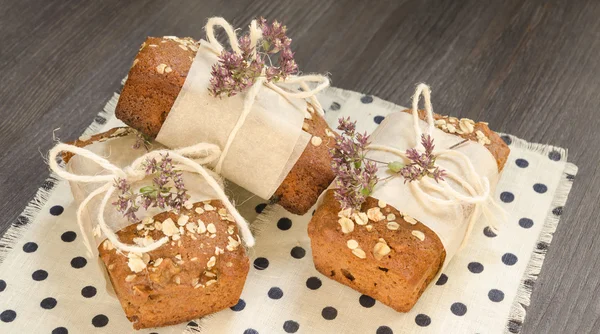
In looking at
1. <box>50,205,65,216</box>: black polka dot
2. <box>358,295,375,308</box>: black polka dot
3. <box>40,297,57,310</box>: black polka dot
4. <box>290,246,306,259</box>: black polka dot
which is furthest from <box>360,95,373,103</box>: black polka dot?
<box>40,297,57,310</box>: black polka dot

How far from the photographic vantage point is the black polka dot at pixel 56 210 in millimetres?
1838

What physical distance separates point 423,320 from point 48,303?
80 cm

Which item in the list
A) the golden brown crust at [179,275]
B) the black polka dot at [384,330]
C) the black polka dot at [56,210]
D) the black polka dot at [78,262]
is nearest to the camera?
the golden brown crust at [179,275]

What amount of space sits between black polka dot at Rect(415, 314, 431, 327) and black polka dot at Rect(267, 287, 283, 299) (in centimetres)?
30

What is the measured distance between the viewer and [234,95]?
1.64 meters

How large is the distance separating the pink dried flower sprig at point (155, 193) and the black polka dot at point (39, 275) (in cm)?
28

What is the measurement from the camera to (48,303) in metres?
1.66

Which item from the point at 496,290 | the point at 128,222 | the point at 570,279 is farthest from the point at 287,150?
the point at 570,279

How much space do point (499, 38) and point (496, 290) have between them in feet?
2.97

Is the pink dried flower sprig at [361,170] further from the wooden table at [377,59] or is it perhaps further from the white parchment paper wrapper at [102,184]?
the wooden table at [377,59]

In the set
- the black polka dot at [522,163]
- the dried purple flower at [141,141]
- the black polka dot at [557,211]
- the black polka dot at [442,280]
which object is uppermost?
the black polka dot at [522,163]

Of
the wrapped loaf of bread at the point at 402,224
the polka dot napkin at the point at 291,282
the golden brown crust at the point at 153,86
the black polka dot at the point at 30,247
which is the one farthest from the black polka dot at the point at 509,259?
the black polka dot at the point at 30,247

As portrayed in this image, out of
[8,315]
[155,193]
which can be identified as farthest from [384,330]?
[8,315]

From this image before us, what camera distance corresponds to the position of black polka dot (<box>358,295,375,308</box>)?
5.49 ft
